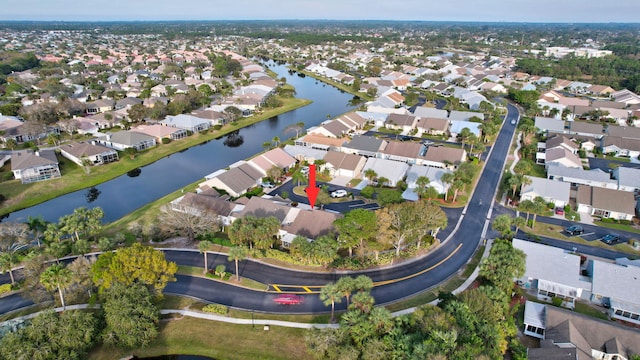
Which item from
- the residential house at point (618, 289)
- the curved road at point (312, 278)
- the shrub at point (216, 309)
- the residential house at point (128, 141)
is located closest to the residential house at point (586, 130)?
the curved road at point (312, 278)

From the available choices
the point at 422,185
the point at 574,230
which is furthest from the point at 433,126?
the point at 574,230

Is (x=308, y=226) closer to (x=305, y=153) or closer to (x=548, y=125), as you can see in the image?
(x=305, y=153)

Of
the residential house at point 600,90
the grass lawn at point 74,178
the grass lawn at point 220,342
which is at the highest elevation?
the residential house at point 600,90

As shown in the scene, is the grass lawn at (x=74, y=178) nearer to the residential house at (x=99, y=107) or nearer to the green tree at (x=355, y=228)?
the residential house at (x=99, y=107)

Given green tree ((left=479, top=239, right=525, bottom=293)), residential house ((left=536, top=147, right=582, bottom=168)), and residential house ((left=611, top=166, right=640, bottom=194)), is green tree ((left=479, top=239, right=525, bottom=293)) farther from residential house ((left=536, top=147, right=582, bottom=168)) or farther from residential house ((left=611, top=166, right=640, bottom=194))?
residential house ((left=536, top=147, right=582, bottom=168))

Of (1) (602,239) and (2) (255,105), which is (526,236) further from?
(2) (255,105)
